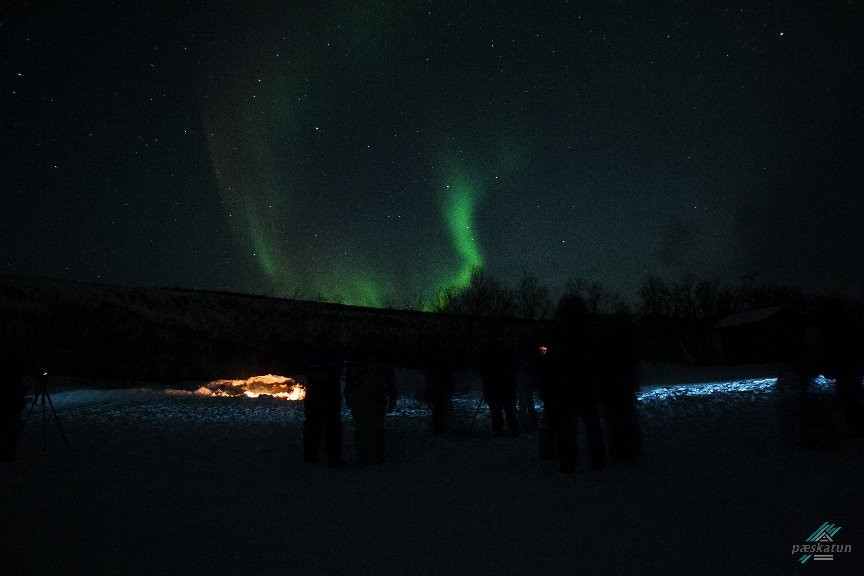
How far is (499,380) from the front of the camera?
9680 millimetres

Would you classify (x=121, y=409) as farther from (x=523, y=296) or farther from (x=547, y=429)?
(x=523, y=296)

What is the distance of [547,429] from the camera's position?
21.5 feet

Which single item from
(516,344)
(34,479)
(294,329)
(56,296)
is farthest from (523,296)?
(34,479)

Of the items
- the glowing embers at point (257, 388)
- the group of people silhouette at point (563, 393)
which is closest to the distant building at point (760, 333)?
the glowing embers at point (257, 388)

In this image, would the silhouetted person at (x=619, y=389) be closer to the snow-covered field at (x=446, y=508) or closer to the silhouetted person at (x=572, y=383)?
the silhouetted person at (x=572, y=383)

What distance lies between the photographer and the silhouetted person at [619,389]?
607cm

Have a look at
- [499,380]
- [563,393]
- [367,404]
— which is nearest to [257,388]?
[499,380]

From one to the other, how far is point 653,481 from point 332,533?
11.7 ft

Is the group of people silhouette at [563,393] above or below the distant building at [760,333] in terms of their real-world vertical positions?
below

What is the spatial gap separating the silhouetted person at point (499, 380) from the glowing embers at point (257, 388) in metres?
12.4

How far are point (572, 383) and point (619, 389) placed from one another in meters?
0.72

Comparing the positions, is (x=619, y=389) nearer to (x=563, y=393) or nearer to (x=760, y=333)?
(x=563, y=393)

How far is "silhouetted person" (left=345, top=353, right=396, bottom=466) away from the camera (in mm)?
6875

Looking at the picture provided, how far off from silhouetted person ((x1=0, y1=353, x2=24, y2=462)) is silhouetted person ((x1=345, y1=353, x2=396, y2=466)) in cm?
576
